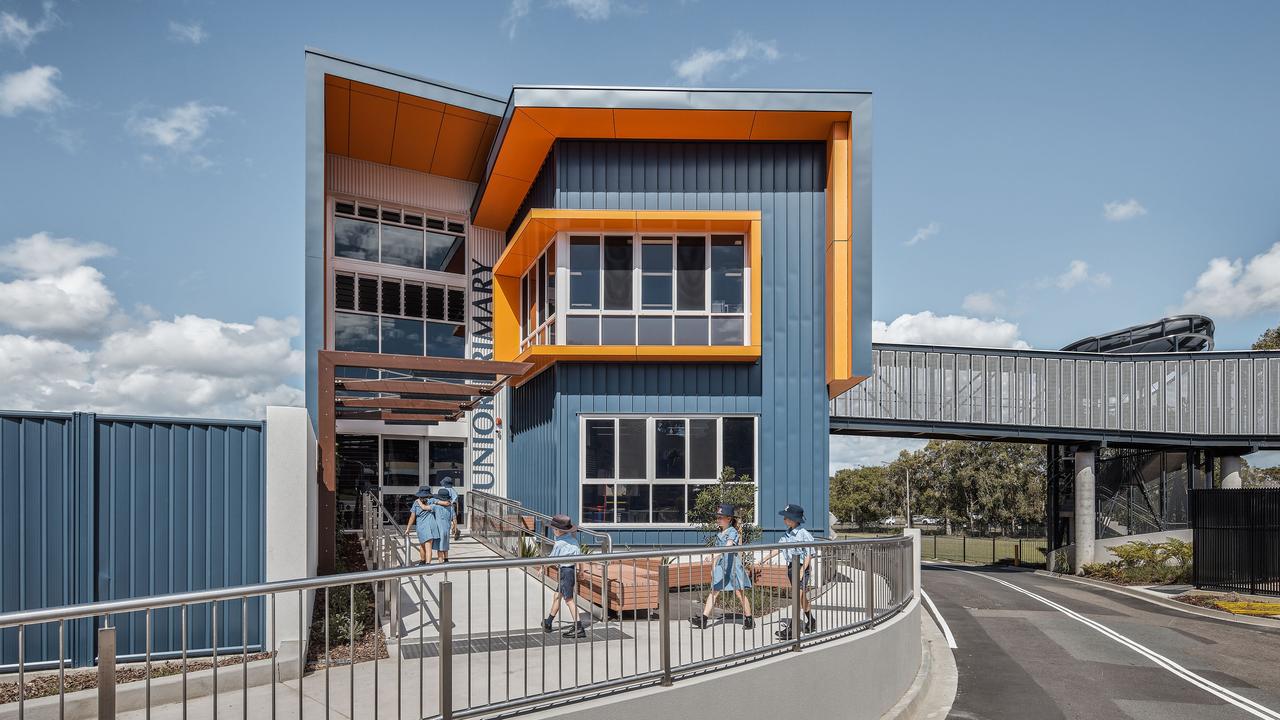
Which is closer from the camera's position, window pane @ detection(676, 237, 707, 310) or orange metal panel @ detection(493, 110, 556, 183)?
orange metal panel @ detection(493, 110, 556, 183)

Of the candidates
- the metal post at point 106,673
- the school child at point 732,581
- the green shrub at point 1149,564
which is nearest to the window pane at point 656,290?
the school child at point 732,581

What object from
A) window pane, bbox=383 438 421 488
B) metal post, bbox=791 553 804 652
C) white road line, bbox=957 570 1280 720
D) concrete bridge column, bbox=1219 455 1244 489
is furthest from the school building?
concrete bridge column, bbox=1219 455 1244 489

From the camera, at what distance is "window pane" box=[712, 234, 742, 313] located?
17594mm

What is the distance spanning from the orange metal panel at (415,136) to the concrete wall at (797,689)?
1496cm

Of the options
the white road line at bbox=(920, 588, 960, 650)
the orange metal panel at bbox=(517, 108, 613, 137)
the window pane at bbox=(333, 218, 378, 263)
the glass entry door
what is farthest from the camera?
the glass entry door

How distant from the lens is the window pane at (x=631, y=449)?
56.5 feet

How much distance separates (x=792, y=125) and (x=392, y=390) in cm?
952

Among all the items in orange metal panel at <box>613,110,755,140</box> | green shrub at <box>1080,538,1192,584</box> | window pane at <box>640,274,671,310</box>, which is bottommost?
green shrub at <box>1080,538,1192,584</box>

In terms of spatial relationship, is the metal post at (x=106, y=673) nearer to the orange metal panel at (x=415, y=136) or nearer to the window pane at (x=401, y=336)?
the orange metal panel at (x=415, y=136)

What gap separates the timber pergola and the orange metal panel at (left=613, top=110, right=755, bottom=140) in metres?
5.34

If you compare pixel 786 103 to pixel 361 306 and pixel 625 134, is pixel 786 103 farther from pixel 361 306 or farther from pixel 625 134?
pixel 361 306

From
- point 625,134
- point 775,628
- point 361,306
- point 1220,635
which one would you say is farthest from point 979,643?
point 361,306

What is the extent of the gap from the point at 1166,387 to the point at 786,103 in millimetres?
20501

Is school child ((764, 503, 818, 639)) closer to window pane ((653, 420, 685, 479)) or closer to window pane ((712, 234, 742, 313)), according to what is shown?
window pane ((653, 420, 685, 479))
